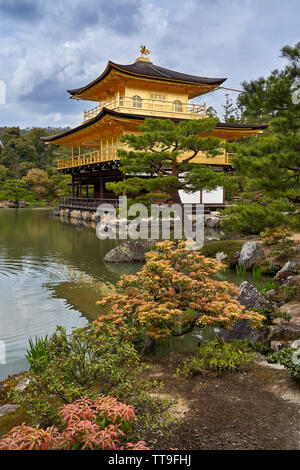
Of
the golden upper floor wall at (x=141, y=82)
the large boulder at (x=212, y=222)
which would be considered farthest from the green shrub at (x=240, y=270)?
the golden upper floor wall at (x=141, y=82)

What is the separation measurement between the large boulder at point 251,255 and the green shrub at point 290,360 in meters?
6.12

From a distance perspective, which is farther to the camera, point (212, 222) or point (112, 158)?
point (112, 158)

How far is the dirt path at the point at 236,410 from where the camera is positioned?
2.93m

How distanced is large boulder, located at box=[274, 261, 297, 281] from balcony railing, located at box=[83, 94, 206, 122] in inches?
698

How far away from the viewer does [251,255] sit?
10.5m

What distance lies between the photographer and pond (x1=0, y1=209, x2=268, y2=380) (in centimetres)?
600

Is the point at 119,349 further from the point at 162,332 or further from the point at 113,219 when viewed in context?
the point at 113,219

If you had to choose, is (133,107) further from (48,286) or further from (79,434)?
(79,434)

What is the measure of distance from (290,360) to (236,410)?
→ 103cm

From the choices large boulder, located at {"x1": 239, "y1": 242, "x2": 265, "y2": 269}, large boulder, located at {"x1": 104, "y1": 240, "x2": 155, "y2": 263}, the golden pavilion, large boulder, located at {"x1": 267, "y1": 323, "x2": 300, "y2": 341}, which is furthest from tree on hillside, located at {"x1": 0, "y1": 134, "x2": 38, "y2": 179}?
large boulder, located at {"x1": 267, "y1": 323, "x2": 300, "y2": 341}

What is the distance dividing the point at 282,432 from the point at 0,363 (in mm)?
3887

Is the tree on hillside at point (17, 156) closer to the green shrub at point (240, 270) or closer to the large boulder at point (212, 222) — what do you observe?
the large boulder at point (212, 222)

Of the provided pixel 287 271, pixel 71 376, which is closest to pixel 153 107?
pixel 287 271

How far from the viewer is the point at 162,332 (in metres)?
4.80
